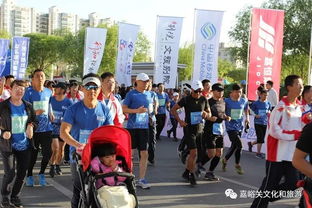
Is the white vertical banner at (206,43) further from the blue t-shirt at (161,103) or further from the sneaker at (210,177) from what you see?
the sneaker at (210,177)

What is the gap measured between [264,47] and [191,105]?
18.8 feet

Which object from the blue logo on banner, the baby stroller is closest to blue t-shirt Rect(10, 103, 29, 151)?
the baby stroller

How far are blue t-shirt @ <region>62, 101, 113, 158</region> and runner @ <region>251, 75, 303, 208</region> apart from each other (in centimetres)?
210

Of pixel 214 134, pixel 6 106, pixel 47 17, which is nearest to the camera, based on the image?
pixel 6 106

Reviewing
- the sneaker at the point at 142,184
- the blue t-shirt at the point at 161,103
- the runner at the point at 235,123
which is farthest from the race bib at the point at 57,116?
the blue t-shirt at the point at 161,103

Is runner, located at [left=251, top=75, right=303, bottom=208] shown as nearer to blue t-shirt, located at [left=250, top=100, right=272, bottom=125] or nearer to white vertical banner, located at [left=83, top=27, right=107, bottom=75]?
blue t-shirt, located at [left=250, top=100, right=272, bottom=125]

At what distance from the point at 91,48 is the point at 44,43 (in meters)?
65.0

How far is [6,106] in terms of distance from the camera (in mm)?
5930

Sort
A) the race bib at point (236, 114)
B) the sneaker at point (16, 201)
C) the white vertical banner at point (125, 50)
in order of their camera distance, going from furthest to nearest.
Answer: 1. the white vertical banner at point (125, 50)
2. the race bib at point (236, 114)
3. the sneaker at point (16, 201)

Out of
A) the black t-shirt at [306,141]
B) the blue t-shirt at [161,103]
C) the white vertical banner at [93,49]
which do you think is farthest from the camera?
the white vertical banner at [93,49]

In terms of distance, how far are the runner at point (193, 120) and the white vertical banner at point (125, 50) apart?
11453 millimetres

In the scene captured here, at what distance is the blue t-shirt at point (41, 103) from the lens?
7426 mm

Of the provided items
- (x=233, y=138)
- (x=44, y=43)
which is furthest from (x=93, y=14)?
(x=233, y=138)

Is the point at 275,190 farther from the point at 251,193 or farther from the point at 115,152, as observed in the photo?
the point at 115,152
